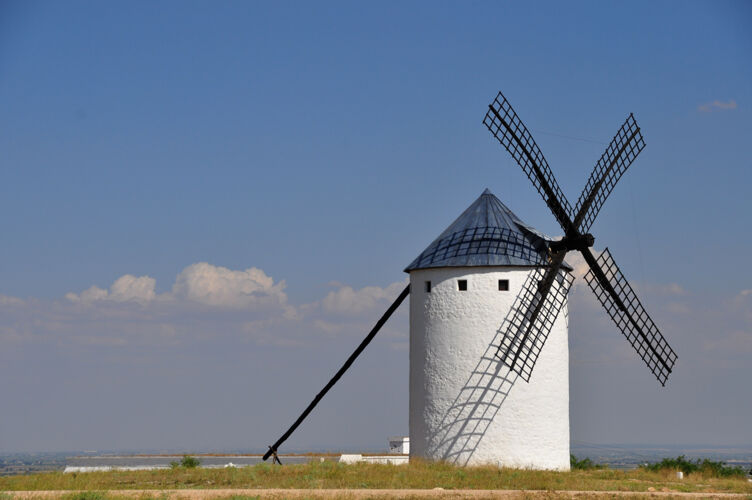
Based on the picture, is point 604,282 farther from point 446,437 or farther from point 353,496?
point 353,496

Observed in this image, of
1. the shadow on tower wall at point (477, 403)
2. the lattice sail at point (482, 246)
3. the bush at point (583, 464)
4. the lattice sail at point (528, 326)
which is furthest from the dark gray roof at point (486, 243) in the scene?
the bush at point (583, 464)

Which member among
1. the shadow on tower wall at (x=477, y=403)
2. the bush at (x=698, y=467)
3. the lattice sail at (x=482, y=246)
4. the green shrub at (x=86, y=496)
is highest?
the lattice sail at (x=482, y=246)

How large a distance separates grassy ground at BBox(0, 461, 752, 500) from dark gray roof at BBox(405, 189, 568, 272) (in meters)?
5.25

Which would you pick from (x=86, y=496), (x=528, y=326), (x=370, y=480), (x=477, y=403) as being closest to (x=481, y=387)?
(x=477, y=403)

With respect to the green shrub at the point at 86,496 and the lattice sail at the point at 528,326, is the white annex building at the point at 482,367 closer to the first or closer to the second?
the lattice sail at the point at 528,326

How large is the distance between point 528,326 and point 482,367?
5.12ft

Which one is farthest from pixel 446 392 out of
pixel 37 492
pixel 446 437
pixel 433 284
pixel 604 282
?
pixel 37 492

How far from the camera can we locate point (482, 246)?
1001 inches

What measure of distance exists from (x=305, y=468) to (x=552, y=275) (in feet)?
25.9

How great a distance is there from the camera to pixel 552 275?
2494 centimetres

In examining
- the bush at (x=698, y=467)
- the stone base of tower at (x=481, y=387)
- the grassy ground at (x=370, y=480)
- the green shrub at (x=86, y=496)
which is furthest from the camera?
the bush at (x=698, y=467)

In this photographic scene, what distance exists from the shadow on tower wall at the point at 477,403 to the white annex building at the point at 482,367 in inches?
1.0

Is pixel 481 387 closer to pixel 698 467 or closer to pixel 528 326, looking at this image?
pixel 528 326

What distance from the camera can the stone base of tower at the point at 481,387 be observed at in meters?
24.5
